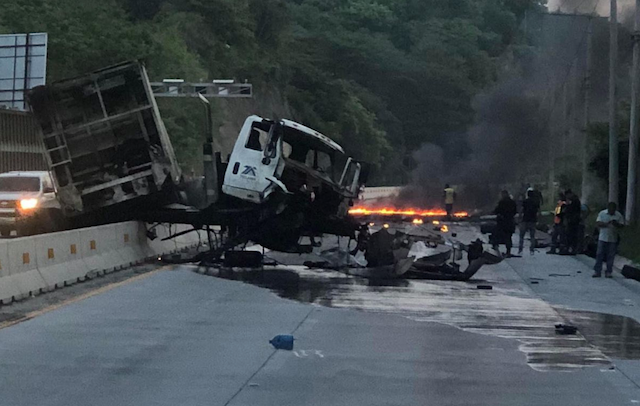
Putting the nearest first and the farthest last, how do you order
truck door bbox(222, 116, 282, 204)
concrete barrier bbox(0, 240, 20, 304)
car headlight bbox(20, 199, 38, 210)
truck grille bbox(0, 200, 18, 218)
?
concrete barrier bbox(0, 240, 20, 304) < truck door bbox(222, 116, 282, 204) < car headlight bbox(20, 199, 38, 210) < truck grille bbox(0, 200, 18, 218)

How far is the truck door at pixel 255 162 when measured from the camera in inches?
866

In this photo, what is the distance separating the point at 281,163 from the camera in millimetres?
22109

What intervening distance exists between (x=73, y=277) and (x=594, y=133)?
27.1 metres

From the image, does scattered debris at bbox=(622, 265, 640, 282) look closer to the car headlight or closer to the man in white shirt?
the man in white shirt

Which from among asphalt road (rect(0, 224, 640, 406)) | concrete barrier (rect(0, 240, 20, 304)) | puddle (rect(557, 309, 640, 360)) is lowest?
puddle (rect(557, 309, 640, 360))

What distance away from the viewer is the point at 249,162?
877 inches

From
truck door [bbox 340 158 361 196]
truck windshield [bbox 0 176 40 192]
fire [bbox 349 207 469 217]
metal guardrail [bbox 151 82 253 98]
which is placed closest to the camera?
truck door [bbox 340 158 361 196]

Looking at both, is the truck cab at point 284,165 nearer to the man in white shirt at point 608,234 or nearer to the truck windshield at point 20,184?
the man in white shirt at point 608,234

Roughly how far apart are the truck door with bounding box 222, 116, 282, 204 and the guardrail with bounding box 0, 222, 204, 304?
7.32ft

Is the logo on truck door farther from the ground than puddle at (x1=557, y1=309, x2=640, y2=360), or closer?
farther from the ground

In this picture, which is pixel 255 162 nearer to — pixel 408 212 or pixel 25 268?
pixel 25 268

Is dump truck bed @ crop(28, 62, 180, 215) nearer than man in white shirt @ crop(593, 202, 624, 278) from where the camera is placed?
No

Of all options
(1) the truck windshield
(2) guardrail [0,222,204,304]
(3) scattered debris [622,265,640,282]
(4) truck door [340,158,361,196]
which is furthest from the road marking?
(1) the truck windshield

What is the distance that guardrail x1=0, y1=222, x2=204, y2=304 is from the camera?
16.1 m
